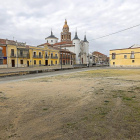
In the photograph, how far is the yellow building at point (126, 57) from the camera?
133ft

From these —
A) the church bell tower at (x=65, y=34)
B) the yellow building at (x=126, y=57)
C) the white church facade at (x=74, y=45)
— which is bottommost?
the yellow building at (x=126, y=57)

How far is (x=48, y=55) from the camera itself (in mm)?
47344

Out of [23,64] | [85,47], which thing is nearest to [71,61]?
[85,47]

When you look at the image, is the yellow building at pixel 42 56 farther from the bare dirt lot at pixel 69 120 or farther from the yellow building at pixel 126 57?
the bare dirt lot at pixel 69 120

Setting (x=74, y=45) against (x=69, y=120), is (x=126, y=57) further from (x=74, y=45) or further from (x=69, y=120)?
(x=69, y=120)

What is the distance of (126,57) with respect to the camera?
4259 centimetres

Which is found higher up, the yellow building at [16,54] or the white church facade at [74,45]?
the white church facade at [74,45]

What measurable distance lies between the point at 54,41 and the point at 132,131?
2772 inches

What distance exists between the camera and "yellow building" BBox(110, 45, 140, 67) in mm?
40675

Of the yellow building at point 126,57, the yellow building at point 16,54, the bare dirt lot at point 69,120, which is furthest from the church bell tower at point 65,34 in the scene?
the bare dirt lot at point 69,120

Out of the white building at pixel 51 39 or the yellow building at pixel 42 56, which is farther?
the white building at pixel 51 39

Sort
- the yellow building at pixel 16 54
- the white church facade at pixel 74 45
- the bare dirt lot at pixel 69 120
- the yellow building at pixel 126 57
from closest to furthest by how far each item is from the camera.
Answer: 1. the bare dirt lot at pixel 69 120
2. the yellow building at pixel 16 54
3. the yellow building at pixel 126 57
4. the white church facade at pixel 74 45

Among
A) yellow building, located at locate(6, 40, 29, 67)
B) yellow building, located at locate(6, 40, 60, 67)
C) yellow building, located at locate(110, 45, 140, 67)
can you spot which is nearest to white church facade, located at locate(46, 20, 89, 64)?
yellow building, located at locate(6, 40, 60, 67)

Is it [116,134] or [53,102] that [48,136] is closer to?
[116,134]
